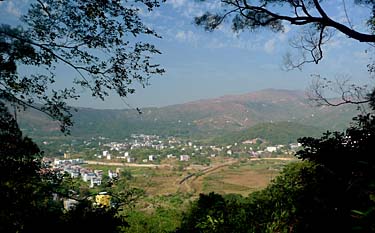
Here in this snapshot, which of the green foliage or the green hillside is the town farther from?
the green foliage

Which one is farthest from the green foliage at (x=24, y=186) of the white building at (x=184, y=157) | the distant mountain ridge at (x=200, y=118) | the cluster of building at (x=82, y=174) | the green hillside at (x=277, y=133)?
the distant mountain ridge at (x=200, y=118)

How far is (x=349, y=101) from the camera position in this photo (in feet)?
20.2

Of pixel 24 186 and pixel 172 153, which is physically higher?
pixel 24 186

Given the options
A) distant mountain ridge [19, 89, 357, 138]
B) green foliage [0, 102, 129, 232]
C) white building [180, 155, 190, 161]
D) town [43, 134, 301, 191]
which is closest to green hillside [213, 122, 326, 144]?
town [43, 134, 301, 191]

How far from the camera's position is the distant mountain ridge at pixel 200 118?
371 feet

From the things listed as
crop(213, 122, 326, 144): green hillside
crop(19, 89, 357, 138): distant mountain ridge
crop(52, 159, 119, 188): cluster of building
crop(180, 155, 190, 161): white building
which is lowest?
crop(180, 155, 190, 161): white building

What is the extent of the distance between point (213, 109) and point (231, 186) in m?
130

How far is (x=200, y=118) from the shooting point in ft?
506

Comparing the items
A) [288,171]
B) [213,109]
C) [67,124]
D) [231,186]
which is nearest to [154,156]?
[231,186]

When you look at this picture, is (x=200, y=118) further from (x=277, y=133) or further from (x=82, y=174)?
(x=82, y=174)

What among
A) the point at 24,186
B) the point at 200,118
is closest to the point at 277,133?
the point at 200,118

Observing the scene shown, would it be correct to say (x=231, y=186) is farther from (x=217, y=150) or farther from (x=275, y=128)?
(x=275, y=128)

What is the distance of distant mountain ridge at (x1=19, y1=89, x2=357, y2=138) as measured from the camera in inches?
4449

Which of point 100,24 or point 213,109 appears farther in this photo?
point 213,109
